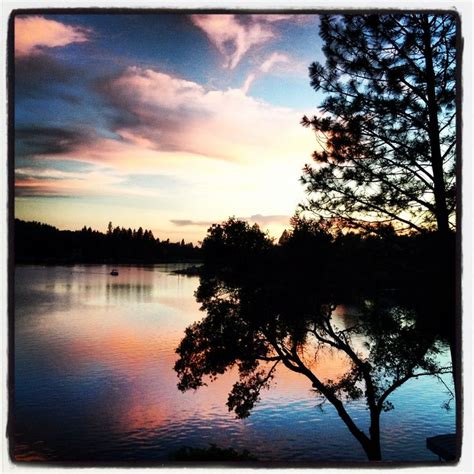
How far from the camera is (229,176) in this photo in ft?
18.6

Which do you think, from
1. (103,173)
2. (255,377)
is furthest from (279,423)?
(103,173)

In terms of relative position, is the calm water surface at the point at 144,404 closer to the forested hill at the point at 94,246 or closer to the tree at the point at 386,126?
the forested hill at the point at 94,246

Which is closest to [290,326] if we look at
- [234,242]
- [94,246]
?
[234,242]

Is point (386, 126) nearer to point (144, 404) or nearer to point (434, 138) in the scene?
point (434, 138)

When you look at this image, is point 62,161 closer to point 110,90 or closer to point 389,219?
point 110,90

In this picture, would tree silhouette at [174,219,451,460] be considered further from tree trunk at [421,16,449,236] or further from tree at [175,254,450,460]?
tree trunk at [421,16,449,236]

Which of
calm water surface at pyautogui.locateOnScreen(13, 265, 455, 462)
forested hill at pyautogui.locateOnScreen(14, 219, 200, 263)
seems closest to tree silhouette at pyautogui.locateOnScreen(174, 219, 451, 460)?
forested hill at pyautogui.locateOnScreen(14, 219, 200, 263)

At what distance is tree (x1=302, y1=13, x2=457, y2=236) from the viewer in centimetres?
388

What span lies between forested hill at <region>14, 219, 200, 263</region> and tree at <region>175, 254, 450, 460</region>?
2.06 feet

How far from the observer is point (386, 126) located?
4.09m

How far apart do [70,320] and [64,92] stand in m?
5.43

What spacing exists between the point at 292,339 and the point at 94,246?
302 centimetres

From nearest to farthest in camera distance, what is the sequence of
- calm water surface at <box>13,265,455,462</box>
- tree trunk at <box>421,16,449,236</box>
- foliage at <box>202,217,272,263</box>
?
1. tree trunk at <box>421,16,449,236</box>
2. foliage at <box>202,217,272,263</box>
3. calm water surface at <box>13,265,455,462</box>

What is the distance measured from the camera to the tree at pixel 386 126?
3885 mm
